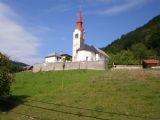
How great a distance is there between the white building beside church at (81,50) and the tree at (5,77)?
5767 cm

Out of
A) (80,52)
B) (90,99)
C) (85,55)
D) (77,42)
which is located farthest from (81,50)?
(90,99)

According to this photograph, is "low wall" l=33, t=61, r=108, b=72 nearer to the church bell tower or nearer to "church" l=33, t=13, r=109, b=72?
"church" l=33, t=13, r=109, b=72

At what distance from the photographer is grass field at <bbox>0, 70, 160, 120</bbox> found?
38125mm

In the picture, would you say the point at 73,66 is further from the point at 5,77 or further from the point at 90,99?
the point at 90,99

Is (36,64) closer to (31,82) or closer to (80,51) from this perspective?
(80,51)

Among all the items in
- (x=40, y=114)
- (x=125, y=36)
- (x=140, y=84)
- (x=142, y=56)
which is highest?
(x=125, y=36)

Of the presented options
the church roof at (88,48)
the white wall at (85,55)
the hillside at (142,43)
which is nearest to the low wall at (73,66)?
the white wall at (85,55)

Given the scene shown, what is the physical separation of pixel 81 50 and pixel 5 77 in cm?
6248

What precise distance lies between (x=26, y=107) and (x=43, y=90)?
12.0 meters

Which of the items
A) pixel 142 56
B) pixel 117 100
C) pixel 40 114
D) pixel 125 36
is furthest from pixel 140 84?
pixel 125 36

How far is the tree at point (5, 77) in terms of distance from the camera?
→ 45.8 m

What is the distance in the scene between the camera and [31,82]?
224 ft

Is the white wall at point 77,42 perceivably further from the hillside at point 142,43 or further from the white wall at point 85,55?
the hillside at point 142,43

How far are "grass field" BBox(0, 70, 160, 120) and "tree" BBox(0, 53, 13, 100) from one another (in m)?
2.16
